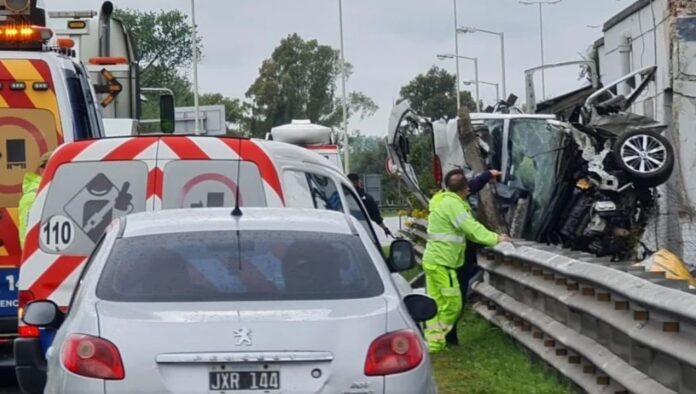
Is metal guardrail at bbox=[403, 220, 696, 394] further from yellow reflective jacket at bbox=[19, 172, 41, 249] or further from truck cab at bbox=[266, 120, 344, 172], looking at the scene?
truck cab at bbox=[266, 120, 344, 172]

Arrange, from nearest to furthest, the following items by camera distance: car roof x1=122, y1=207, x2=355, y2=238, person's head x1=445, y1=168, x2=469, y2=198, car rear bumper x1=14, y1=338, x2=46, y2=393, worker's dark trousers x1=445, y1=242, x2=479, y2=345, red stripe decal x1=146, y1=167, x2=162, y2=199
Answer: car roof x1=122, y1=207, x2=355, y2=238, car rear bumper x1=14, y1=338, x2=46, y2=393, red stripe decal x1=146, y1=167, x2=162, y2=199, person's head x1=445, y1=168, x2=469, y2=198, worker's dark trousers x1=445, y1=242, x2=479, y2=345

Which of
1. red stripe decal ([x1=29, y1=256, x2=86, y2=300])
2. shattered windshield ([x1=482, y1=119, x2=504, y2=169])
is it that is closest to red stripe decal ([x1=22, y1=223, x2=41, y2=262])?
red stripe decal ([x1=29, y1=256, x2=86, y2=300])

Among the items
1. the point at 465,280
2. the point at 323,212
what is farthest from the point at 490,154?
the point at 323,212

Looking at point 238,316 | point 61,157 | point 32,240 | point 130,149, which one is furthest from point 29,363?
point 238,316

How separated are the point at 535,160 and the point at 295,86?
7206 centimetres

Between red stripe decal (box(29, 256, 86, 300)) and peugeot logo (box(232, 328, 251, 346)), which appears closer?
peugeot logo (box(232, 328, 251, 346))

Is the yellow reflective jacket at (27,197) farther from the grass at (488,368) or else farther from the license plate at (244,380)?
the license plate at (244,380)

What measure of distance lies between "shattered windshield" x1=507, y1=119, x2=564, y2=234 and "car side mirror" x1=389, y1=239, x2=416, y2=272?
7.94m

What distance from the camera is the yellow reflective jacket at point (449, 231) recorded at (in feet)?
44.4

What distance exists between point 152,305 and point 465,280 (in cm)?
751

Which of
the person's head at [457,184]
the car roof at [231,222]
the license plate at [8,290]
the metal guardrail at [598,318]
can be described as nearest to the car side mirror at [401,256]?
the metal guardrail at [598,318]

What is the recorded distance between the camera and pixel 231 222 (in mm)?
7660

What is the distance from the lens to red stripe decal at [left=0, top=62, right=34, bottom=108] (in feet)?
39.3

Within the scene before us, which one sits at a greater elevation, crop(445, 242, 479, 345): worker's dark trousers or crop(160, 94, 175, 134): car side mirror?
crop(160, 94, 175, 134): car side mirror
